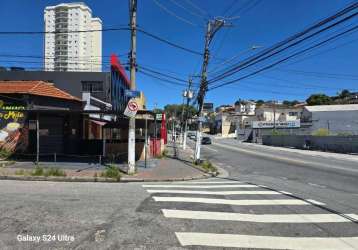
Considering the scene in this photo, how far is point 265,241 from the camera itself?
6523 millimetres

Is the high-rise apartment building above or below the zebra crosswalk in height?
above

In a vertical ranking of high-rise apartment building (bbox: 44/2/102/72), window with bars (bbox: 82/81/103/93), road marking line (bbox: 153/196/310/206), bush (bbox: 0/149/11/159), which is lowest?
road marking line (bbox: 153/196/310/206)

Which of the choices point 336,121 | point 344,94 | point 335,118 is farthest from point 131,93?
point 344,94

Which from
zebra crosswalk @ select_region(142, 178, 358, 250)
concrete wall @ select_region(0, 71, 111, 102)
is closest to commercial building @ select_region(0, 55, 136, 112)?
concrete wall @ select_region(0, 71, 111, 102)

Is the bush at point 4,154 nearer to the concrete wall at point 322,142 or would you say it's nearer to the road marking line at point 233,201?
the road marking line at point 233,201

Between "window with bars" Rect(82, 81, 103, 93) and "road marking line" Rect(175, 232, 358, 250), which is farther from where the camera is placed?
"window with bars" Rect(82, 81, 103, 93)

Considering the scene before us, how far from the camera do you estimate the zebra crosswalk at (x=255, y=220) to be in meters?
6.47

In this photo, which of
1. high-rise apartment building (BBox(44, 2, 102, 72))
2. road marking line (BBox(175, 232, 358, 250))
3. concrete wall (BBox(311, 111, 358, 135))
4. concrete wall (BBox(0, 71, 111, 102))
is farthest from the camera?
concrete wall (BBox(311, 111, 358, 135))

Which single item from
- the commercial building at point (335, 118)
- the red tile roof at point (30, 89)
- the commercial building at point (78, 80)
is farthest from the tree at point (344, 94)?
the red tile roof at point (30, 89)

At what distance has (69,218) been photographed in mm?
7539

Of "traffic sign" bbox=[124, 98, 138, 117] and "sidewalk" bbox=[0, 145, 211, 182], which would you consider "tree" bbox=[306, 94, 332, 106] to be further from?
"traffic sign" bbox=[124, 98, 138, 117]

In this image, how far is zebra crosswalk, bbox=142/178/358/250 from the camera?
6.47 metres

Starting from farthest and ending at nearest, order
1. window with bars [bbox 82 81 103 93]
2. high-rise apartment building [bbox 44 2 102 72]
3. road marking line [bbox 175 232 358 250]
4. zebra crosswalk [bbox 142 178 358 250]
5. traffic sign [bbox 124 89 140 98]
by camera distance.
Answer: window with bars [bbox 82 81 103 93]
high-rise apartment building [bbox 44 2 102 72]
traffic sign [bbox 124 89 140 98]
zebra crosswalk [bbox 142 178 358 250]
road marking line [bbox 175 232 358 250]

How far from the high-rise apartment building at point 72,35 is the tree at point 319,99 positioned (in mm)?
105845
